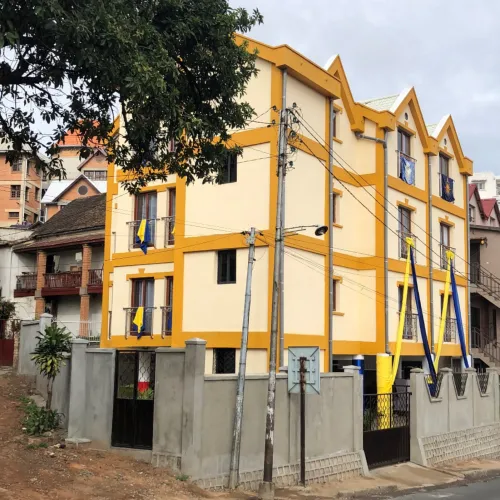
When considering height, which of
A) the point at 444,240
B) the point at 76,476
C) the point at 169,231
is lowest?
the point at 76,476

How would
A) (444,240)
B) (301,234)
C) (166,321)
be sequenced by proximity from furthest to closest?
1. (444,240)
2. (166,321)
3. (301,234)

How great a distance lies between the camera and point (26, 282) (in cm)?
4416

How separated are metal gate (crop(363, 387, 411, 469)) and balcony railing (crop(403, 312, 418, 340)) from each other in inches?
273

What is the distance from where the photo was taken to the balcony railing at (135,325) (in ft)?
82.7

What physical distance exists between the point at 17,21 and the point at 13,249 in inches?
1493

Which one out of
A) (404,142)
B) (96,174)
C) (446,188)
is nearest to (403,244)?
(404,142)

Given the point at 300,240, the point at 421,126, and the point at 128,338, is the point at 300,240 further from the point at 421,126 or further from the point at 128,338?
the point at 421,126

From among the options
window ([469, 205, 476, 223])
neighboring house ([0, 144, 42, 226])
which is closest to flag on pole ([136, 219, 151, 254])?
window ([469, 205, 476, 223])

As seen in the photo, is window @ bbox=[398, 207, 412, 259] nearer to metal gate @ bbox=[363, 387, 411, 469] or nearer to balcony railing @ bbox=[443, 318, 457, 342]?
balcony railing @ bbox=[443, 318, 457, 342]

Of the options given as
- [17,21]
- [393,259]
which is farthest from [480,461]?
[17,21]

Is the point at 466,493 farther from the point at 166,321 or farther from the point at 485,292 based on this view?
the point at 485,292

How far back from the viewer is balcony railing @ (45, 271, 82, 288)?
41.0 metres

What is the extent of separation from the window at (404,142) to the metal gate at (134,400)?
16.7 meters

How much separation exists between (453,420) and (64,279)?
26.1 meters
